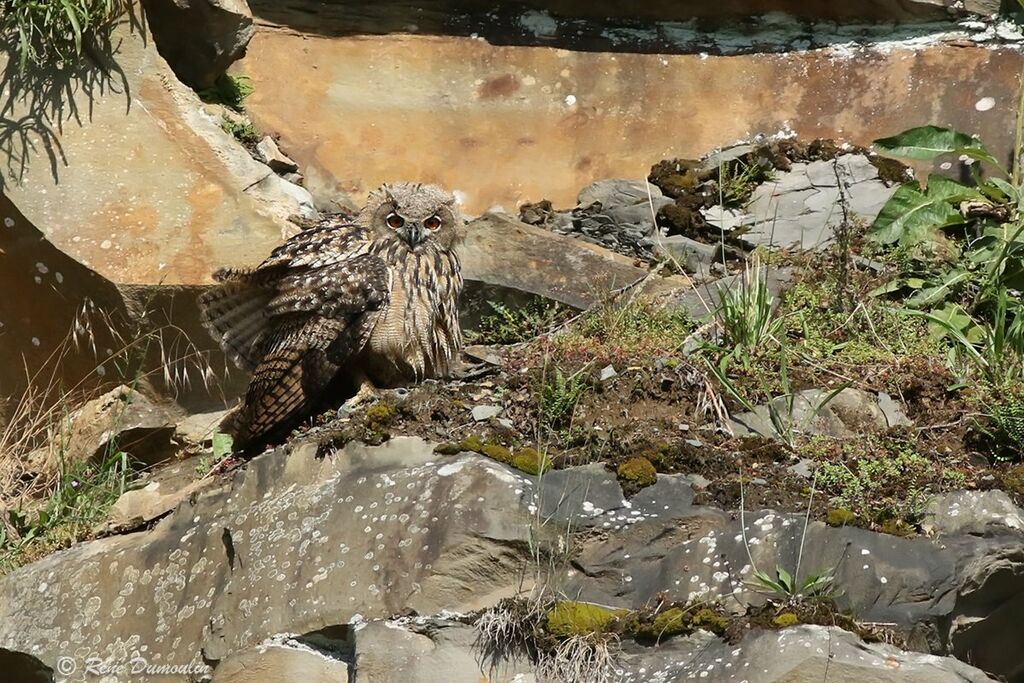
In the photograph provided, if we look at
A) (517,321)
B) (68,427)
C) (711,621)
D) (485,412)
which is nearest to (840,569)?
(711,621)

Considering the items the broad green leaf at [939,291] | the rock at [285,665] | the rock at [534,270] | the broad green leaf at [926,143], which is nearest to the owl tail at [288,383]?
the rock at [285,665]

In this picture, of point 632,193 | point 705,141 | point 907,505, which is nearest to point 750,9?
point 705,141

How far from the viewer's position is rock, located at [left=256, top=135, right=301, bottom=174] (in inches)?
327

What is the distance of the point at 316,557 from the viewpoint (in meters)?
5.66

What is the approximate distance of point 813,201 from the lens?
8281 mm

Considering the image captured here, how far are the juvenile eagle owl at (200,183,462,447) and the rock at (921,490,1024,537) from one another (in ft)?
7.66

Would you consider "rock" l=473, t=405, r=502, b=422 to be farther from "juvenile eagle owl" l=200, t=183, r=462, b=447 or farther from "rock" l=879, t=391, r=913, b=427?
"rock" l=879, t=391, r=913, b=427

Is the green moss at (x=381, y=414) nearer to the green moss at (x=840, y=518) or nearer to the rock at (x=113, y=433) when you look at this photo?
the rock at (x=113, y=433)

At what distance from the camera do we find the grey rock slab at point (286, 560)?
17.7 ft

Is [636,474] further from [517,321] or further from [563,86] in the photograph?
[563,86]

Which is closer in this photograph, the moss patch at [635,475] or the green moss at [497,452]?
the moss patch at [635,475]

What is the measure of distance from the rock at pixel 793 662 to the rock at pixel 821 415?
1.36m

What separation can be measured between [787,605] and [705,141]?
4.37 m

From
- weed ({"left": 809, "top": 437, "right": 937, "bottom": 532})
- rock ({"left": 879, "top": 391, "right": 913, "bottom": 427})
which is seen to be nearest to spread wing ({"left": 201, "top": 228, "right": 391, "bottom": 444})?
weed ({"left": 809, "top": 437, "right": 937, "bottom": 532})
